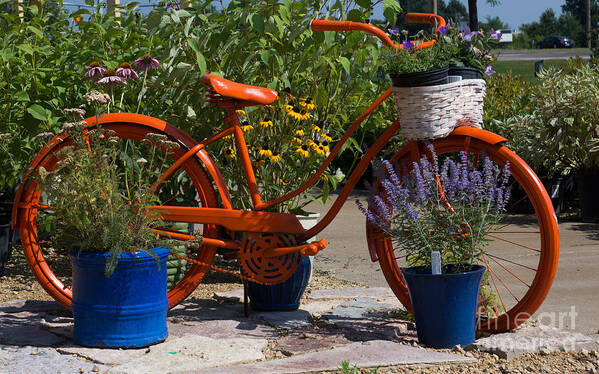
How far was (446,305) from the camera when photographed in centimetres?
335

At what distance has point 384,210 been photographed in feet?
11.8

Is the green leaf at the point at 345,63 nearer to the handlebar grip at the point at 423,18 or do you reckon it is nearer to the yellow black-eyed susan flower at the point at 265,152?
the handlebar grip at the point at 423,18

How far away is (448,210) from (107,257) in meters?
1.49

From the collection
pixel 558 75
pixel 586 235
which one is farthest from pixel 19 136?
pixel 558 75

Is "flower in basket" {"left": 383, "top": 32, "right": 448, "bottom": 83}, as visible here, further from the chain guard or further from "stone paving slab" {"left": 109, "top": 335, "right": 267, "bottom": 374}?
"stone paving slab" {"left": 109, "top": 335, "right": 267, "bottom": 374}

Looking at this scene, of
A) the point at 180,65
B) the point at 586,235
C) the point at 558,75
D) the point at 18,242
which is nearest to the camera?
the point at 180,65

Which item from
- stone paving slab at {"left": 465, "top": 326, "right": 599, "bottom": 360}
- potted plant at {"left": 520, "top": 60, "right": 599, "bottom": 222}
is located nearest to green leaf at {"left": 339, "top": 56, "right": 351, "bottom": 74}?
stone paving slab at {"left": 465, "top": 326, "right": 599, "bottom": 360}

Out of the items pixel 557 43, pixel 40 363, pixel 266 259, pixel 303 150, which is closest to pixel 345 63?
pixel 303 150

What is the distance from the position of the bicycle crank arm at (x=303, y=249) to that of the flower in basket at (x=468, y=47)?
1.04 metres

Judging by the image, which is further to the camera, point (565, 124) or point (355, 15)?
point (565, 124)

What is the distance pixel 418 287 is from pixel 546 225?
1.98ft

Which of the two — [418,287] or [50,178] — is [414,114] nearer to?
[418,287]

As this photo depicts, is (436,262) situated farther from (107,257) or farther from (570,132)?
(570,132)

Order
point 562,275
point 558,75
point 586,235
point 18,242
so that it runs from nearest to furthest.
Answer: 1. point 562,275
2. point 18,242
3. point 586,235
4. point 558,75
